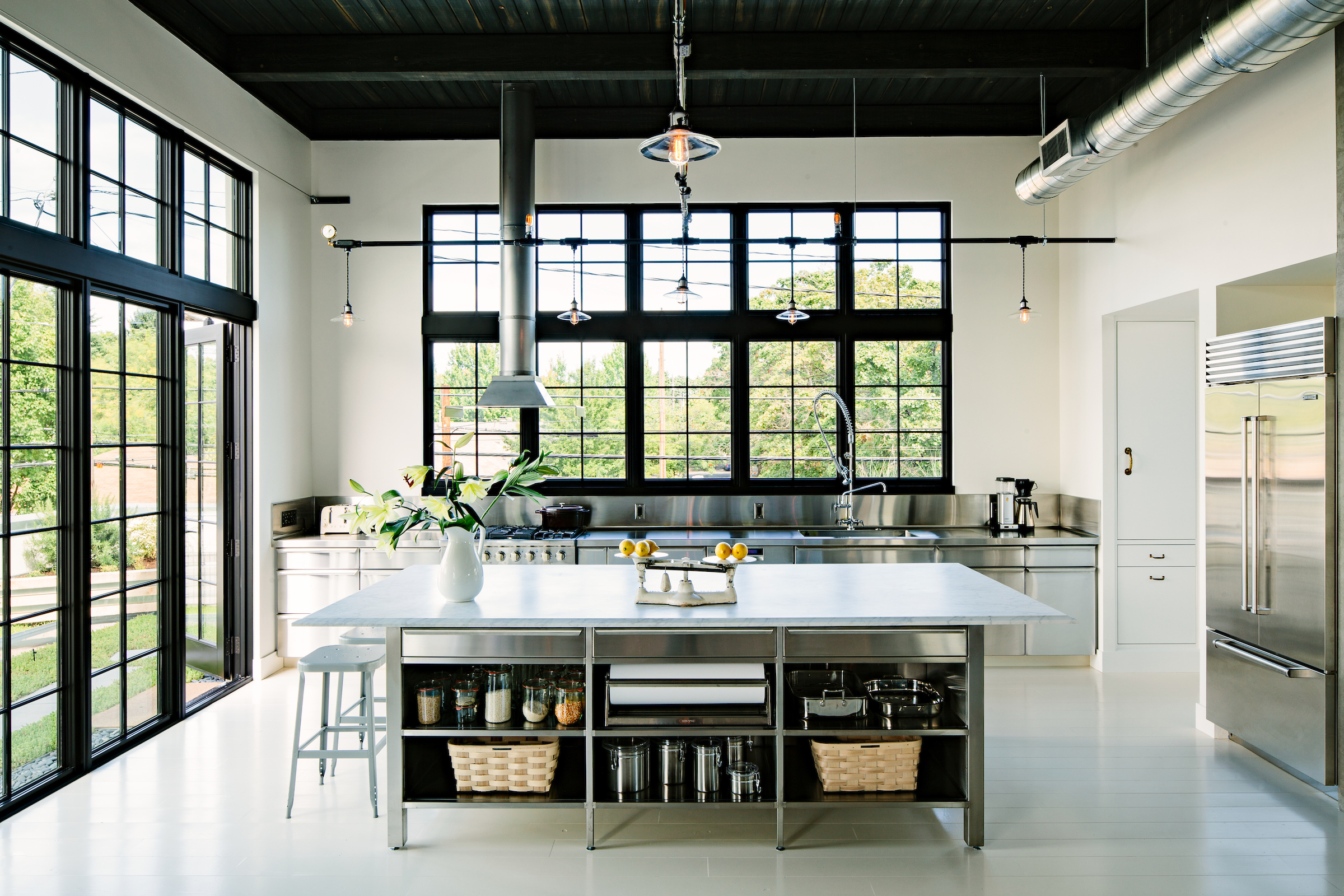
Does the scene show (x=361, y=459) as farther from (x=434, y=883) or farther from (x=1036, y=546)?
(x=1036, y=546)

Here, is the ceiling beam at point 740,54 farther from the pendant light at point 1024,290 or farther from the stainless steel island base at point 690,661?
the stainless steel island base at point 690,661

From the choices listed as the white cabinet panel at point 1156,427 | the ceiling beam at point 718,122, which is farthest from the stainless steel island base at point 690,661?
the ceiling beam at point 718,122

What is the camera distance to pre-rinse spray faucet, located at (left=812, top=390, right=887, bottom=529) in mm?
5906

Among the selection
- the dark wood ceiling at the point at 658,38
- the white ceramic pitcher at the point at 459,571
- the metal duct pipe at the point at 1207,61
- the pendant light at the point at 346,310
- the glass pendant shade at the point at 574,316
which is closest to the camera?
the metal duct pipe at the point at 1207,61

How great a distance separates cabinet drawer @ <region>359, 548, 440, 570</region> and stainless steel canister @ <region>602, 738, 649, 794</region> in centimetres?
284

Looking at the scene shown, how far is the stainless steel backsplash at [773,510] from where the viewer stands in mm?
6148

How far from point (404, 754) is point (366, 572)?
108 inches

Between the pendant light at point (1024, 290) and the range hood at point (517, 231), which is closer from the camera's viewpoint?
the range hood at point (517, 231)

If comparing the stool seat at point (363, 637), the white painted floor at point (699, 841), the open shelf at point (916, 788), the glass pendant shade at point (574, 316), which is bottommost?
the white painted floor at point (699, 841)

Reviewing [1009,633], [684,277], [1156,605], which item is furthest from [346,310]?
[1156,605]

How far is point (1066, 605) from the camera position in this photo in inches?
219

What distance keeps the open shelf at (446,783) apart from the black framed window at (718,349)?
9.96 feet

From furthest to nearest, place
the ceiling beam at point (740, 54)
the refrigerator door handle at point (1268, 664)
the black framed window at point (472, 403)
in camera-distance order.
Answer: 1. the black framed window at point (472, 403)
2. the ceiling beam at point (740, 54)
3. the refrigerator door handle at point (1268, 664)

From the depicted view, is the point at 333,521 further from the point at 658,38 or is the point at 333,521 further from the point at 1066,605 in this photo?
the point at 1066,605
